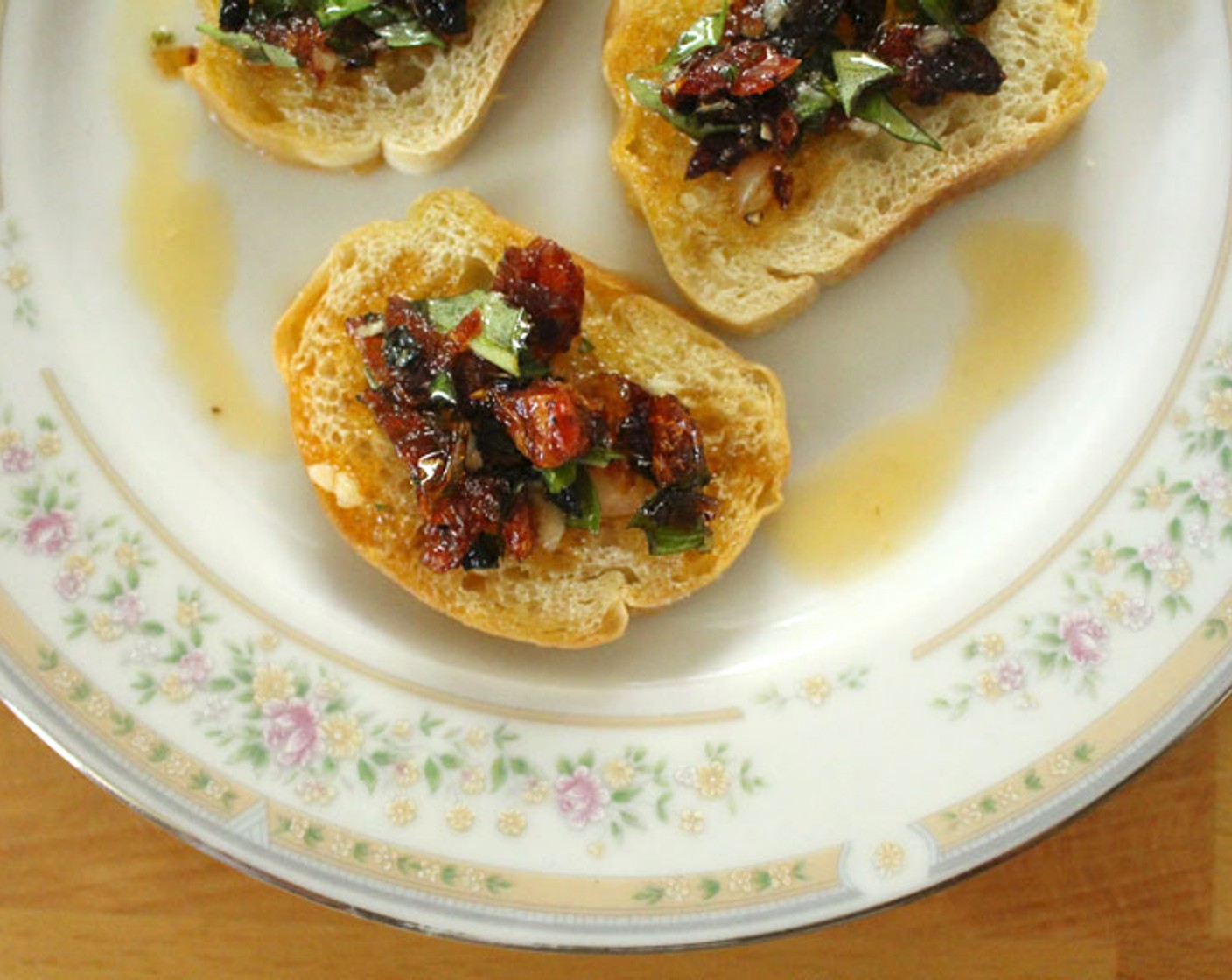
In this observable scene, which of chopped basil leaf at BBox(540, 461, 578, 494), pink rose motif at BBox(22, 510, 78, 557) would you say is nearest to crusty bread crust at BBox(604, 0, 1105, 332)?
chopped basil leaf at BBox(540, 461, 578, 494)

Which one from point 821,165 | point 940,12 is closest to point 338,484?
point 821,165

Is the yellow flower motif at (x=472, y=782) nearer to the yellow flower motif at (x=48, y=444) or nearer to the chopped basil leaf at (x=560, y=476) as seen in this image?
the chopped basil leaf at (x=560, y=476)

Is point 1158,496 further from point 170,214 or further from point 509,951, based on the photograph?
point 170,214

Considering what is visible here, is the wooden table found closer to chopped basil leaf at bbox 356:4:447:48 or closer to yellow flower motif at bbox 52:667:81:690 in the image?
yellow flower motif at bbox 52:667:81:690

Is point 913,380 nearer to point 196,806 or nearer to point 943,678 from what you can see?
point 943,678

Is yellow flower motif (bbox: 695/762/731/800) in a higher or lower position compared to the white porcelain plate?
lower

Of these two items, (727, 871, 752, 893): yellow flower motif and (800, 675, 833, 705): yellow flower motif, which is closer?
(727, 871, 752, 893): yellow flower motif
